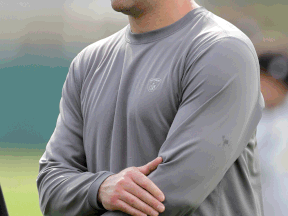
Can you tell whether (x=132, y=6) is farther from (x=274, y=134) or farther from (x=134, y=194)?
(x=274, y=134)

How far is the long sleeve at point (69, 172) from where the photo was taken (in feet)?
3.43

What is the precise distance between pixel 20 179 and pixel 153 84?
4.10 m

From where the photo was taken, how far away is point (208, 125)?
962 mm

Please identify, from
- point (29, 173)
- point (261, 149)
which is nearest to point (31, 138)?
point (29, 173)

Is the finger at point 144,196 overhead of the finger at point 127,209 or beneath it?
overhead

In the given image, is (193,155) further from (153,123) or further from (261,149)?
(261,149)

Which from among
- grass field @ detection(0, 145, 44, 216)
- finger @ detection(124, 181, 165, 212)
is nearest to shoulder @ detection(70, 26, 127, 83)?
finger @ detection(124, 181, 165, 212)

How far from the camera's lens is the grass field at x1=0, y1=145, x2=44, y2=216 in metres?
4.47

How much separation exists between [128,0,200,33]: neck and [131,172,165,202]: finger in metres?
0.49

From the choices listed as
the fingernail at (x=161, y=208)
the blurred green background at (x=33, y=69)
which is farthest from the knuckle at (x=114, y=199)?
the blurred green background at (x=33, y=69)

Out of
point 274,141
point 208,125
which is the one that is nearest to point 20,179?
point 274,141

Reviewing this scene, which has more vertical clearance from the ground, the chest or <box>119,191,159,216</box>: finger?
the chest

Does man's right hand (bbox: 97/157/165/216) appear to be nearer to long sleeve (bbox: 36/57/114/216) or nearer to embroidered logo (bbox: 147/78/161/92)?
long sleeve (bbox: 36/57/114/216)

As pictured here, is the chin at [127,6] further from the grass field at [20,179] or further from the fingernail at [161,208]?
the grass field at [20,179]
